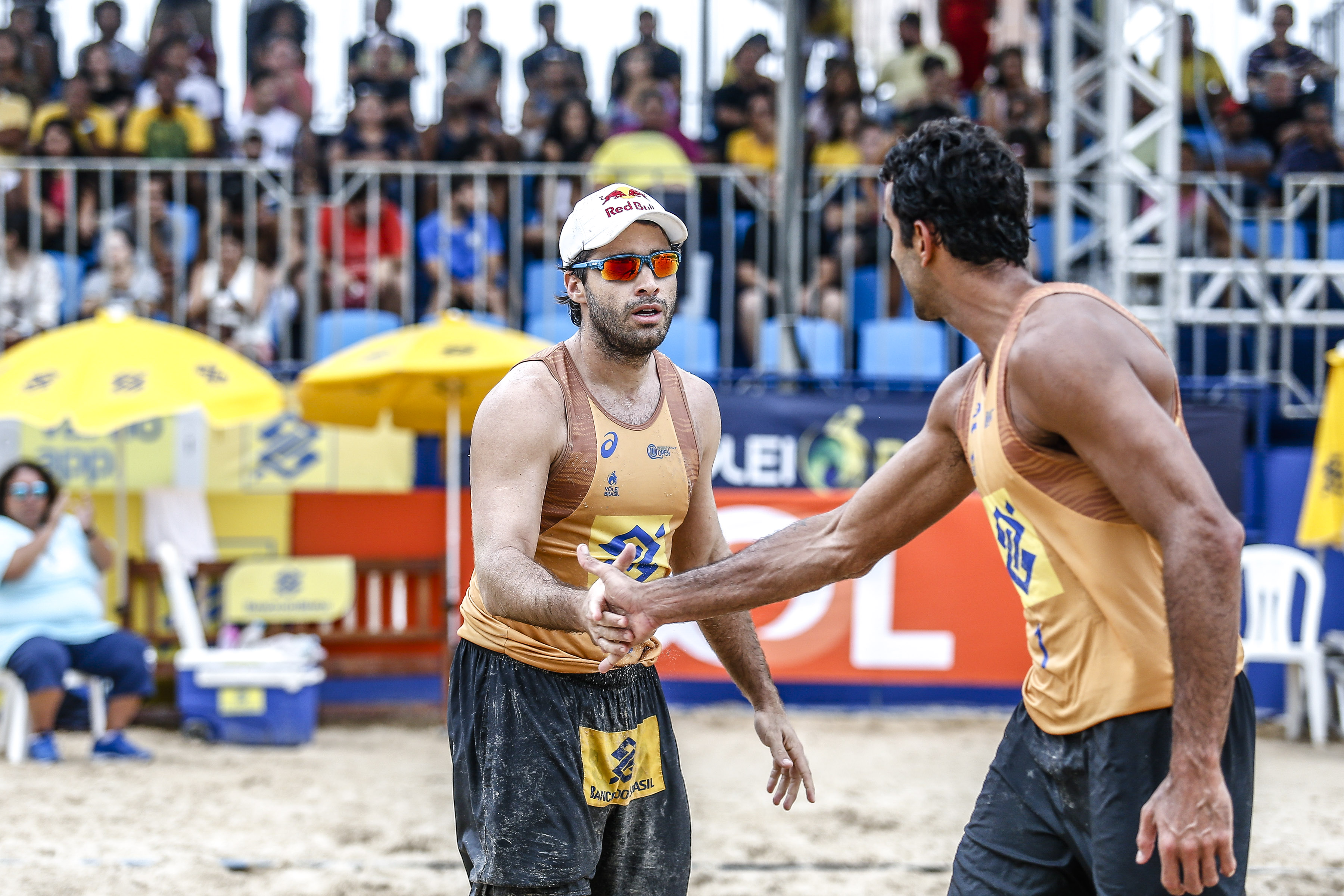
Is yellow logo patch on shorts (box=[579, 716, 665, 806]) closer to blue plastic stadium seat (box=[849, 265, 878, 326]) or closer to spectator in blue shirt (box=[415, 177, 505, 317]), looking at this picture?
spectator in blue shirt (box=[415, 177, 505, 317])

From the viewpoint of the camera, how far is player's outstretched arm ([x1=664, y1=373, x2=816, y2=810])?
3.04 meters

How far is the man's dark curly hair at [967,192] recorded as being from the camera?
241cm

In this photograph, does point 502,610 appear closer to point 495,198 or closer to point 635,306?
point 635,306

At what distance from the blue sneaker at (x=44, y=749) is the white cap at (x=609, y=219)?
5.14 meters

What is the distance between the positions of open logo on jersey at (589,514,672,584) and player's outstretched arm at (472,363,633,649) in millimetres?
72

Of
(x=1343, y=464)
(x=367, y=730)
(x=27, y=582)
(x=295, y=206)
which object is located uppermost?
(x=295, y=206)

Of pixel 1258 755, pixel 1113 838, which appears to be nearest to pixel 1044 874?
pixel 1113 838

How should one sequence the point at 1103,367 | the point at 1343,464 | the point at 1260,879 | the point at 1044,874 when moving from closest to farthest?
the point at 1103,367, the point at 1044,874, the point at 1260,879, the point at 1343,464

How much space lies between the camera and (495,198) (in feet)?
29.7

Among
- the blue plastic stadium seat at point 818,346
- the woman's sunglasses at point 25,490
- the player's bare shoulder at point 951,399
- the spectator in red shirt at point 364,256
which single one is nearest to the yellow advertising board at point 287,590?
the woman's sunglasses at point 25,490

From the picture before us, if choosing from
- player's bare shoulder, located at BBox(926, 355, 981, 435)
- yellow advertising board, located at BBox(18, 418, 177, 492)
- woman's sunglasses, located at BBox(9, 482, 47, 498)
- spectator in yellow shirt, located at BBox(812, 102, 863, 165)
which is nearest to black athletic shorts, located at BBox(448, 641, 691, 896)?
player's bare shoulder, located at BBox(926, 355, 981, 435)

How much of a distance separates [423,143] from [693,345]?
9.03 feet

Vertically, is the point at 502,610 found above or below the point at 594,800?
above

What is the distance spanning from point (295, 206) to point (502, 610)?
6.92 m
